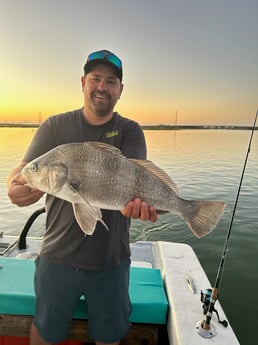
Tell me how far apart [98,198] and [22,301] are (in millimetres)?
1274

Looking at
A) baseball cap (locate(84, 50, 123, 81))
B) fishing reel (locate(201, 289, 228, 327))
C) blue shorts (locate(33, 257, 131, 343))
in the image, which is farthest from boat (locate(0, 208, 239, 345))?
baseball cap (locate(84, 50, 123, 81))

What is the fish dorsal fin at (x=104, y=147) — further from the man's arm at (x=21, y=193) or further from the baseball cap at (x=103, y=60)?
the baseball cap at (x=103, y=60)

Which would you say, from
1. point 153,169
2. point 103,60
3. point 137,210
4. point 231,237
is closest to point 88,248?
point 137,210

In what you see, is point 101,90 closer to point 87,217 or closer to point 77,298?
point 87,217

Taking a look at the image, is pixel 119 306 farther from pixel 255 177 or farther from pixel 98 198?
pixel 255 177

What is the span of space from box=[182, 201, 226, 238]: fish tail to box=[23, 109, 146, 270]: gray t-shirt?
0.54 metres

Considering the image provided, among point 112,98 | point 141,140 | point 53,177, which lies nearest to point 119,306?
point 53,177

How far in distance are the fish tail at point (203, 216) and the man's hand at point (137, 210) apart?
1.18 feet

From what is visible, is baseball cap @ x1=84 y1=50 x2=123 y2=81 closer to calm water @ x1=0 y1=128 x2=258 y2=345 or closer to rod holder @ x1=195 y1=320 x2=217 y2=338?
rod holder @ x1=195 y1=320 x2=217 y2=338

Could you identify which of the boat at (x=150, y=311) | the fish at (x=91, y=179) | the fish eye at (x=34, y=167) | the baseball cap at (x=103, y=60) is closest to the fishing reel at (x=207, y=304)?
the boat at (x=150, y=311)

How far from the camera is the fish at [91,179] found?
225 cm

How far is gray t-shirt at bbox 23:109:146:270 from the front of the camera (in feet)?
8.07

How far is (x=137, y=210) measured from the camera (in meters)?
2.24

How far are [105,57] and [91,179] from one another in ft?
3.51
